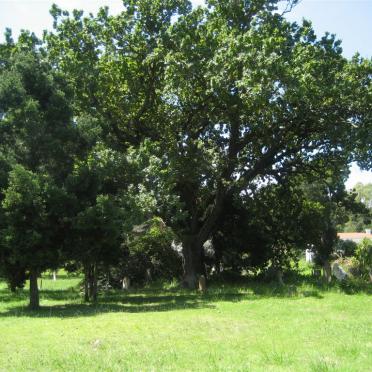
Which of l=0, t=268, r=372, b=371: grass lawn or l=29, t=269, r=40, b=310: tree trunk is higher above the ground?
l=29, t=269, r=40, b=310: tree trunk

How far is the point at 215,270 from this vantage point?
33281 millimetres

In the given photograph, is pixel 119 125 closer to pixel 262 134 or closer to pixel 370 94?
pixel 262 134

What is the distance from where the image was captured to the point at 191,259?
2794 cm

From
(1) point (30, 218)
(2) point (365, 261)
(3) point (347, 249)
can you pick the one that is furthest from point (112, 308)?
(3) point (347, 249)

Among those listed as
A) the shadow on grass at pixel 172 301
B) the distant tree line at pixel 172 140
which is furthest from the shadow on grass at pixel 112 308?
the distant tree line at pixel 172 140

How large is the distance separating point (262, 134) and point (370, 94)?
6.08 meters

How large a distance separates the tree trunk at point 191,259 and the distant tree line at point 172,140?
82 millimetres

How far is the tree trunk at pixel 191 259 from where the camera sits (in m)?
27.8

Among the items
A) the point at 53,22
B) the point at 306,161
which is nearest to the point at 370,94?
the point at 306,161

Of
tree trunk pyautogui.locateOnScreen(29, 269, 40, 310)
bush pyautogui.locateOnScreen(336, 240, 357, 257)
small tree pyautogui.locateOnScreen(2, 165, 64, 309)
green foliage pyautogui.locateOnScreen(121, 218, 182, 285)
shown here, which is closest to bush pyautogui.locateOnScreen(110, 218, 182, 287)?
green foliage pyautogui.locateOnScreen(121, 218, 182, 285)

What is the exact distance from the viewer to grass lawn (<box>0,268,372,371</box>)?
8.51 meters

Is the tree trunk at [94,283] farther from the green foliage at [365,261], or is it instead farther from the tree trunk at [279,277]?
the green foliage at [365,261]

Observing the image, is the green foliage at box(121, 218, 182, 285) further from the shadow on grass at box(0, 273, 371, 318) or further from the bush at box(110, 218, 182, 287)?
the shadow on grass at box(0, 273, 371, 318)

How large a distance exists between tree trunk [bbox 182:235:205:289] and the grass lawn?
779 centimetres
